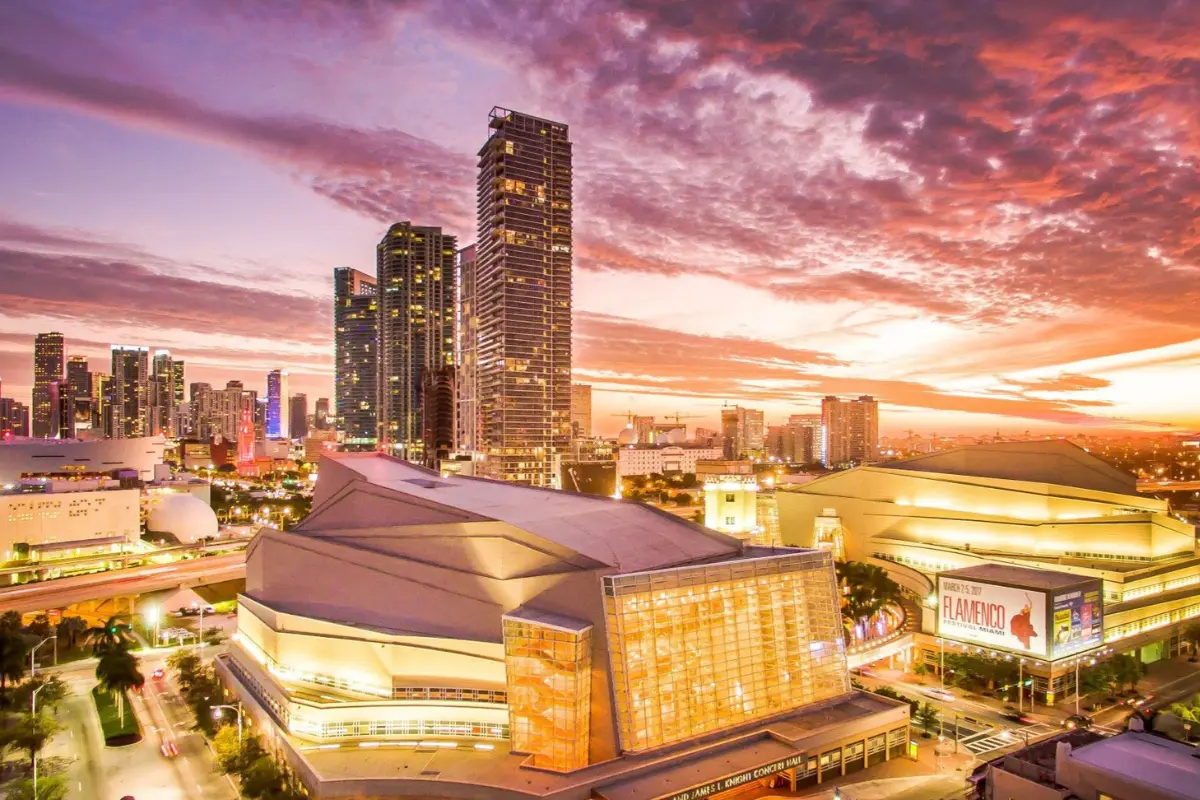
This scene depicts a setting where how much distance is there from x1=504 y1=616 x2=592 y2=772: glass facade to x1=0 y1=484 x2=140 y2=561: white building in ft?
328

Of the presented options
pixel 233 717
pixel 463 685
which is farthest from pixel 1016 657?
pixel 233 717

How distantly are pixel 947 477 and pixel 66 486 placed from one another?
12947cm

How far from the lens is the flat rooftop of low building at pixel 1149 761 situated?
83.7 feet

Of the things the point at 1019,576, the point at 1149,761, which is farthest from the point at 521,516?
the point at 1019,576

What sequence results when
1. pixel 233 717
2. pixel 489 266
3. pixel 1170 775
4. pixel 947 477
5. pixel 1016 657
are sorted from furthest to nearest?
1. pixel 489 266
2. pixel 947 477
3. pixel 1016 657
4. pixel 233 717
5. pixel 1170 775

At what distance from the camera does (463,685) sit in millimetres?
42531

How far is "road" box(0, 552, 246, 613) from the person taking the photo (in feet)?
232

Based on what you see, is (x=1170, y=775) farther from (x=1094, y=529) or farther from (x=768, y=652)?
(x=1094, y=529)

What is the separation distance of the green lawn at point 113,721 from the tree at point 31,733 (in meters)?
4.16

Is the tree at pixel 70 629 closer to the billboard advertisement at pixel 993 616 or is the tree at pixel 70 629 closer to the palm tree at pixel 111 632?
the palm tree at pixel 111 632

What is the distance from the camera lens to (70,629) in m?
69.3

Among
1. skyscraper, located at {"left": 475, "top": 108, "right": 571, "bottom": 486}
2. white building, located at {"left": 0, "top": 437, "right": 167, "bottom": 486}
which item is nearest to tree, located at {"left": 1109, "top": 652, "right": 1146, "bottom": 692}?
skyscraper, located at {"left": 475, "top": 108, "right": 571, "bottom": 486}

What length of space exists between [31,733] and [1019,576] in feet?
229

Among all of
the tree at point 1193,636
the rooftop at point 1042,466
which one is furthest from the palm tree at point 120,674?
the tree at point 1193,636
